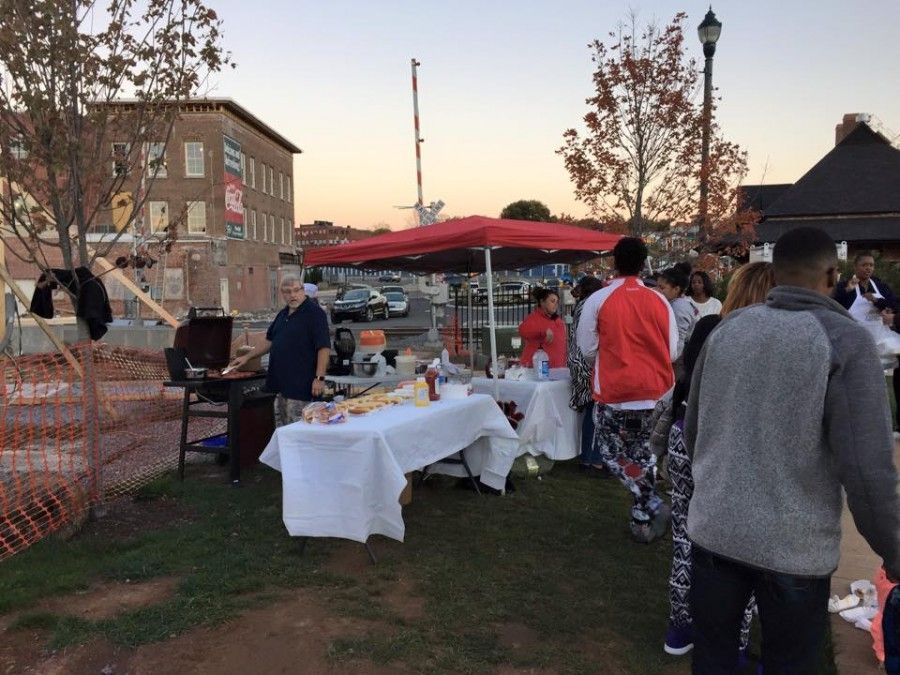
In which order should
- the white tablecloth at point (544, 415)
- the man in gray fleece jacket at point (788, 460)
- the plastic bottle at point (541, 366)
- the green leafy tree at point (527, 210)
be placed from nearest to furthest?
1. the man in gray fleece jacket at point (788, 460)
2. the white tablecloth at point (544, 415)
3. the plastic bottle at point (541, 366)
4. the green leafy tree at point (527, 210)

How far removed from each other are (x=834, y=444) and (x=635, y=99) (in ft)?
30.8

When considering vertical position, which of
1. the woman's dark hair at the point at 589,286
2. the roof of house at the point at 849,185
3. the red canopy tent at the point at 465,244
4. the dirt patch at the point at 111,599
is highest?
the roof of house at the point at 849,185

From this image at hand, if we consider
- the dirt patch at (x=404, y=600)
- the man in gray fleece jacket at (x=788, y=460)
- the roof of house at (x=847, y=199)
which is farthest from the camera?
the roof of house at (x=847, y=199)

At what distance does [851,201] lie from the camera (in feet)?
92.7

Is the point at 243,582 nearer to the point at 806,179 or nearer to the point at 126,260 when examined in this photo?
the point at 126,260

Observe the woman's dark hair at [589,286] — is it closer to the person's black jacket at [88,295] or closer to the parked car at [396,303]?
the person's black jacket at [88,295]

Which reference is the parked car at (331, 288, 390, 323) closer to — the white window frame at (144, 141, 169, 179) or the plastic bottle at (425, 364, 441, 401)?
the white window frame at (144, 141, 169, 179)

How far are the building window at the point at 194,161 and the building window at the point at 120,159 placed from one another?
33650 millimetres

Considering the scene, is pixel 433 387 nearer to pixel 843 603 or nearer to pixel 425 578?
pixel 425 578

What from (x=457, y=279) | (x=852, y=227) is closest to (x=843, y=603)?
(x=457, y=279)

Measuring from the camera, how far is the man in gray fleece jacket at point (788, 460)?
1766 mm

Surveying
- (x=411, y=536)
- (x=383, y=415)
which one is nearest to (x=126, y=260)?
(x=383, y=415)

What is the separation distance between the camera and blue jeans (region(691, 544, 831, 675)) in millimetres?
1923

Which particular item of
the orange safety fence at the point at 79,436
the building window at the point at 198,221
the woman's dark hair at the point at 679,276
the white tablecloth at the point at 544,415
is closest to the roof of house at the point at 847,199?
the woman's dark hair at the point at 679,276
